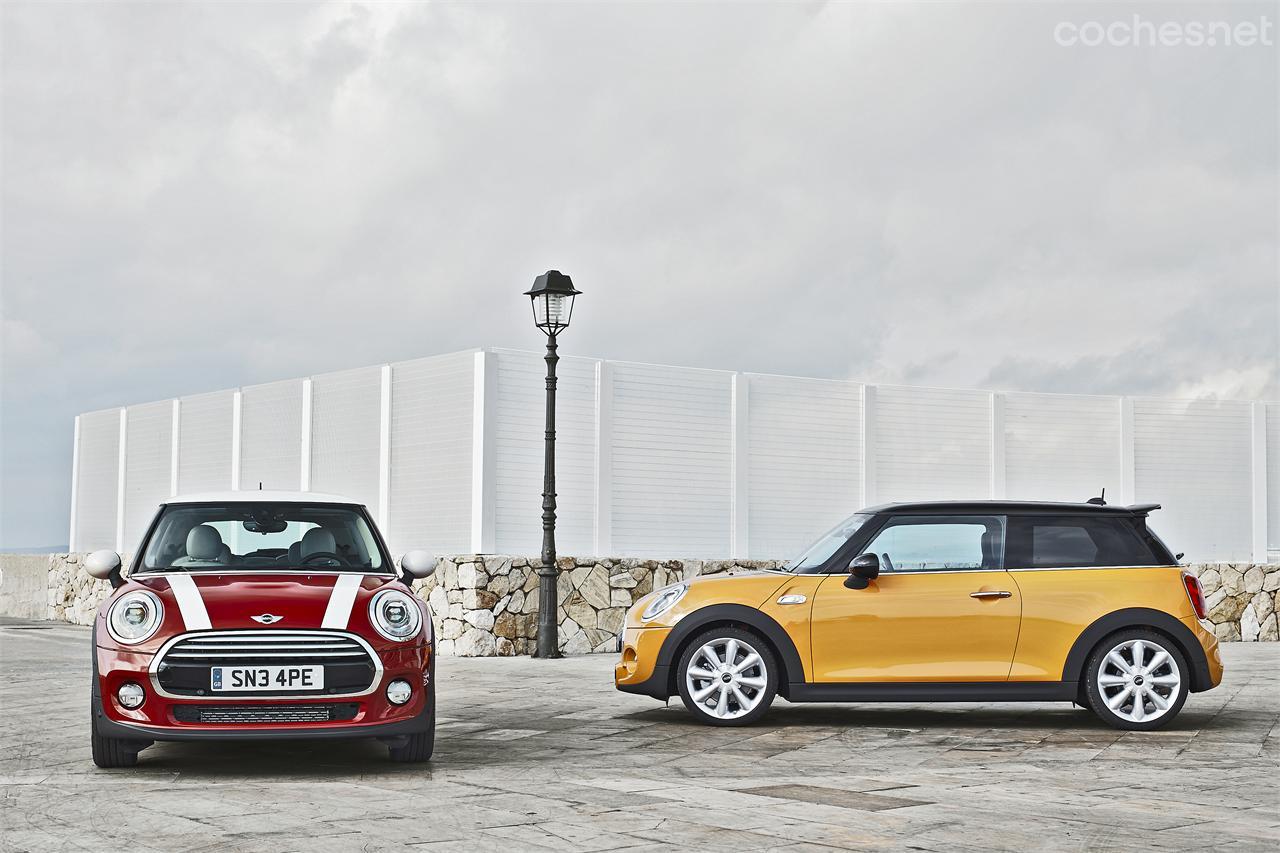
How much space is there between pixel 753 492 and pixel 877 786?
12.8m

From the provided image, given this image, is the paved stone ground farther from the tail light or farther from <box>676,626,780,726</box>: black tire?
the tail light

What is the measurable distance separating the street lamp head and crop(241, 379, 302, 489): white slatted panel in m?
5.92

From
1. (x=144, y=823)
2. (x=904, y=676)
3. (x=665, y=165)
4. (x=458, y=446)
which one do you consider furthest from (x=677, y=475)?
(x=144, y=823)

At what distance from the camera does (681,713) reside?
10891 mm

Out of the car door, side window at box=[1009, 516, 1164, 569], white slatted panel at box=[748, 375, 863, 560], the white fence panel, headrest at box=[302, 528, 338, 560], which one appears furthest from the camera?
white slatted panel at box=[748, 375, 863, 560]

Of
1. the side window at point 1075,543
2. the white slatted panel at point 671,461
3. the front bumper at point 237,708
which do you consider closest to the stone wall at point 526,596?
the white slatted panel at point 671,461

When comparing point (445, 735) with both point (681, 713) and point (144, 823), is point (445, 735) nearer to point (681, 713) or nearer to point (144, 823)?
point (681, 713)

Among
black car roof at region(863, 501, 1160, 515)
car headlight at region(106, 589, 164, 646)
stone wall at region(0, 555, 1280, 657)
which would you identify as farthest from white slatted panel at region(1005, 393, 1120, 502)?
car headlight at region(106, 589, 164, 646)

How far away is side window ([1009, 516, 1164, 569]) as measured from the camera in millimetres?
10039

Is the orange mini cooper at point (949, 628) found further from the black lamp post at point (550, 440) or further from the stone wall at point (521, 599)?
the stone wall at point (521, 599)

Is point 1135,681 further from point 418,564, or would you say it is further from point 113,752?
point 113,752

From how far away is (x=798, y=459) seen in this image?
818 inches

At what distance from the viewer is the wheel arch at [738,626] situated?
9789 mm

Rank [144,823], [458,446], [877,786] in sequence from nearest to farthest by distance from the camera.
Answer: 1. [144,823]
2. [877,786]
3. [458,446]
